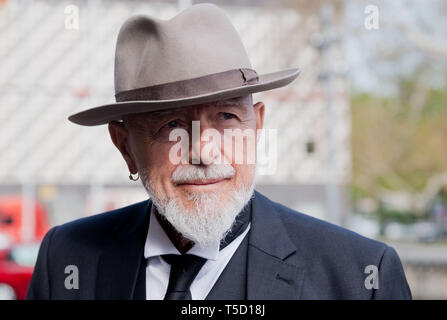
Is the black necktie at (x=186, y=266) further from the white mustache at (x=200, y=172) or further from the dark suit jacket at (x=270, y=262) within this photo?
the white mustache at (x=200, y=172)

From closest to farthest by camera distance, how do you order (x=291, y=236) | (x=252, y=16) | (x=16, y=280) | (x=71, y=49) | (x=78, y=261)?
(x=291, y=236), (x=78, y=261), (x=252, y=16), (x=16, y=280), (x=71, y=49)

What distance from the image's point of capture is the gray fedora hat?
122 centimetres

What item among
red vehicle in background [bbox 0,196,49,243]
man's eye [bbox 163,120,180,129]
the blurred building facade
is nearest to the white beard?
man's eye [bbox 163,120,180,129]

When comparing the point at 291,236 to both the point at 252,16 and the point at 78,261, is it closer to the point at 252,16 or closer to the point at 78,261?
the point at 78,261

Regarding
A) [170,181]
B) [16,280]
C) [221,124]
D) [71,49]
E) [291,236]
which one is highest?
[71,49]

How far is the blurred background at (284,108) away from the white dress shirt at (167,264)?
75cm

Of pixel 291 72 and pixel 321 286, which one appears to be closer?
pixel 321 286

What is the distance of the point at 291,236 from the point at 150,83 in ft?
1.56

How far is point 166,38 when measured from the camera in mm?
1256

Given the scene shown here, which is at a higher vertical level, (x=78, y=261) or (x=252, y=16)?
(x=252, y=16)

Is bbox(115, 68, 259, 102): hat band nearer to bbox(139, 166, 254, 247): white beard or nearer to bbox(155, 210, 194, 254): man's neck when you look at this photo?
bbox(139, 166, 254, 247): white beard

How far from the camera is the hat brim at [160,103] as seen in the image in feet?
3.85

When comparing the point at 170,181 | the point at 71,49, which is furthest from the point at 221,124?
the point at 71,49

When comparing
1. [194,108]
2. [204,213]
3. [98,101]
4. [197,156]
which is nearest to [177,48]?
[194,108]
